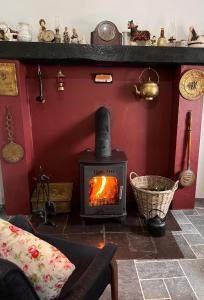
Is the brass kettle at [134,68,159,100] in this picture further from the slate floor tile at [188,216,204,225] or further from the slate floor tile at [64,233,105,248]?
the slate floor tile at [64,233,105,248]

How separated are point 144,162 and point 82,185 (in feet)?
2.97

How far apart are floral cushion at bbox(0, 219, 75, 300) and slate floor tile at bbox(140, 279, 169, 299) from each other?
904 mm

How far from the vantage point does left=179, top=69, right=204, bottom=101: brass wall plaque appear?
245 centimetres

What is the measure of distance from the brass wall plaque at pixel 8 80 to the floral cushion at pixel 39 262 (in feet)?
5.56

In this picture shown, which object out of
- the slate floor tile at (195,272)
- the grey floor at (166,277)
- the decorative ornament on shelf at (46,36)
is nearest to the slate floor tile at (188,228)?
the grey floor at (166,277)

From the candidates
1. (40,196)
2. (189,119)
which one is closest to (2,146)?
(40,196)

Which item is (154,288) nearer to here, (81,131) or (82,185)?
(82,185)

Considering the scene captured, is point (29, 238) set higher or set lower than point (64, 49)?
lower

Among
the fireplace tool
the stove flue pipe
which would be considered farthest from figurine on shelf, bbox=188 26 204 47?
the fireplace tool

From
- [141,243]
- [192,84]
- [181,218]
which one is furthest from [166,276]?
[192,84]

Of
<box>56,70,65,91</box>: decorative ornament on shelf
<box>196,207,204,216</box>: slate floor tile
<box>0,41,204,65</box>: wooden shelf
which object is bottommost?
<box>196,207,204,216</box>: slate floor tile

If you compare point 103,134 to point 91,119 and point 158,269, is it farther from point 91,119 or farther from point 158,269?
point 158,269

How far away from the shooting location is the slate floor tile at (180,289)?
1622 mm

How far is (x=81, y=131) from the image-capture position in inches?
109
